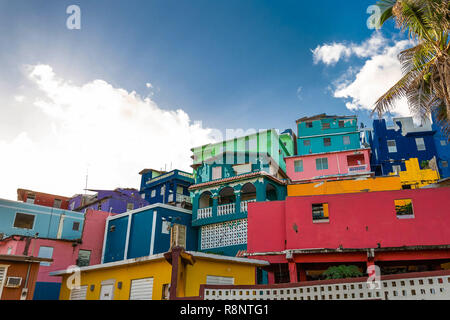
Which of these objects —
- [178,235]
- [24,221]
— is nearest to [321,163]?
[178,235]

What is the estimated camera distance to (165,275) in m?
13.4

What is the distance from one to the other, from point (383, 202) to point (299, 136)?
24299 mm

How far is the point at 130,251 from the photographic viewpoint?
1086 inches

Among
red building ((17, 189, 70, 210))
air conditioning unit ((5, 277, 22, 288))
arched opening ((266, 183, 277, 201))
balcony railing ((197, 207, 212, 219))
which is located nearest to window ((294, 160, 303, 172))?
arched opening ((266, 183, 277, 201))

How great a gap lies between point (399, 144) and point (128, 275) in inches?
1487

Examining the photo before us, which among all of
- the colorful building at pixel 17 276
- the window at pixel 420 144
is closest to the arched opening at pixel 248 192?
the colorful building at pixel 17 276

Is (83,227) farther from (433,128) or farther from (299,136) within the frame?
(433,128)

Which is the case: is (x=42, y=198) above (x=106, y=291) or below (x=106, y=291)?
above

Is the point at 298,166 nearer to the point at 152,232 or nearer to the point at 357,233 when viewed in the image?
the point at 152,232
